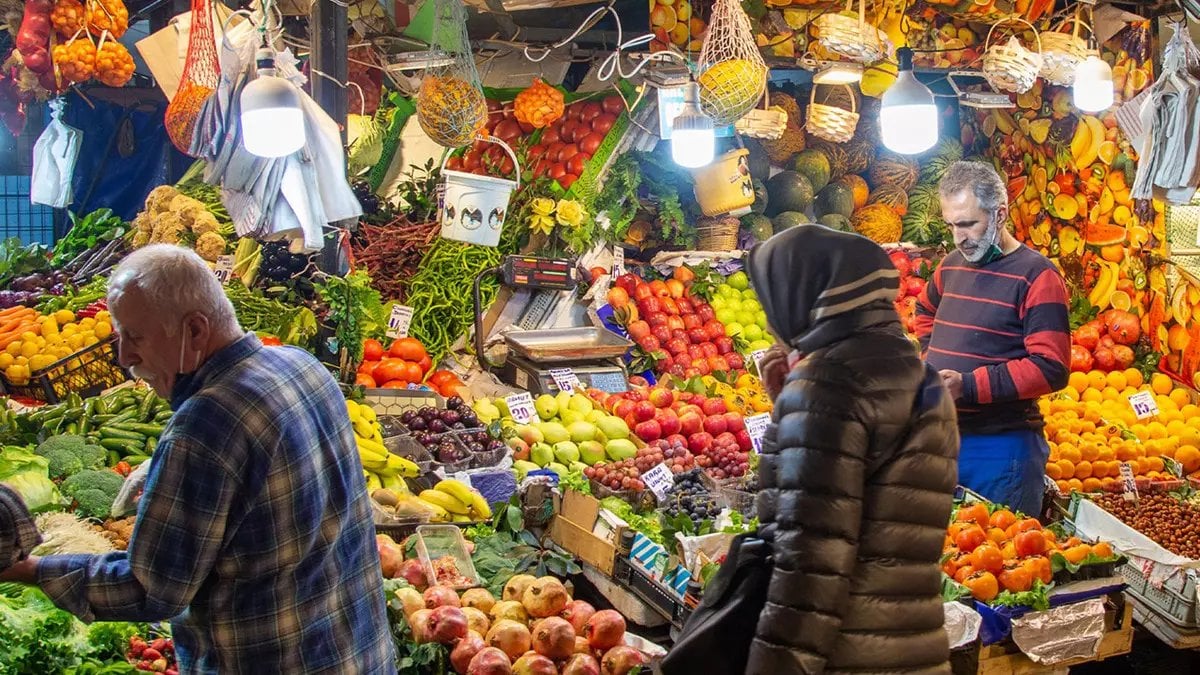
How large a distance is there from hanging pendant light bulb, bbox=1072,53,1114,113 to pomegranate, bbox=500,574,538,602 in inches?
186

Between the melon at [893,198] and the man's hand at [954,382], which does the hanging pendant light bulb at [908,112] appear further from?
the melon at [893,198]

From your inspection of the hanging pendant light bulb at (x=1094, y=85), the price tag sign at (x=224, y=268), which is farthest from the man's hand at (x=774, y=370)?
the hanging pendant light bulb at (x=1094, y=85)

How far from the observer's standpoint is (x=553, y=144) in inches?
288

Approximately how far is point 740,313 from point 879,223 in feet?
4.65

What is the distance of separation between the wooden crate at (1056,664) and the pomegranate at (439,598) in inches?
68.4

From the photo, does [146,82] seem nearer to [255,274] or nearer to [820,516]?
[255,274]

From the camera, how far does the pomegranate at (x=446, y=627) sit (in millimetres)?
3285

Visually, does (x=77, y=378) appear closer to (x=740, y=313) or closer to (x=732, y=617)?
(x=740, y=313)

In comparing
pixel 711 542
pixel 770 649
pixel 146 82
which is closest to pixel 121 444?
pixel 711 542

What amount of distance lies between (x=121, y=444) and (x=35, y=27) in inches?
131

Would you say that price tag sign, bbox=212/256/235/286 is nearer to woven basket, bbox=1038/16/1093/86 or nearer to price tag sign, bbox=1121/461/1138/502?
price tag sign, bbox=1121/461/1138/502

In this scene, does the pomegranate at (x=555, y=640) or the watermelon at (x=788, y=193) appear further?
the watermelon at (x=788, y=193)

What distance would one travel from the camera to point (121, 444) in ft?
14.7

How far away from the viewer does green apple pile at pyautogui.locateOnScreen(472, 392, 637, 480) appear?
5359 mm
